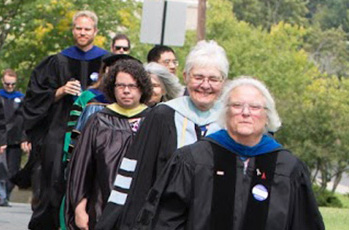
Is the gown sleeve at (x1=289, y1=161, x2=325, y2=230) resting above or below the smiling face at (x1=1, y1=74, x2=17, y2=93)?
above

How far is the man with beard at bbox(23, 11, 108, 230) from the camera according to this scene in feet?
39.9

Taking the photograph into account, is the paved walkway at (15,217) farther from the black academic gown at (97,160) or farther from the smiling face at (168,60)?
the black academic gown at (97,160)

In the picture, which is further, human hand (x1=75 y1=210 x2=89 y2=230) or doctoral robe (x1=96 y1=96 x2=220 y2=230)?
human hand (x1=75 y1=210 x2=89 y2=230)

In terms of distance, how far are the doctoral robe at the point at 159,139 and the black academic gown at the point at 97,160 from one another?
1.40m

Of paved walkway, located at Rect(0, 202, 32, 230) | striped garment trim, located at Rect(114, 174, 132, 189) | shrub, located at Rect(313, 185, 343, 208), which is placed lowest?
shrub, located at Rect(313, 185, 343, 208)

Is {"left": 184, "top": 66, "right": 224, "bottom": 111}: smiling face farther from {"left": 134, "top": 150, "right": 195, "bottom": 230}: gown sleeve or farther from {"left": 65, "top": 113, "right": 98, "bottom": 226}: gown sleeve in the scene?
{"left": 65, "top": 113, "right": 98, "bottom": 226}: gown sleeve

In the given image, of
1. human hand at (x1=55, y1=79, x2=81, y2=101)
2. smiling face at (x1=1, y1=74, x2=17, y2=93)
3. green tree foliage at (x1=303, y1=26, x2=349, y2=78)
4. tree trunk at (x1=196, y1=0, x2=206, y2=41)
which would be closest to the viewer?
human hand at (x1=55, y1=79, x2=81, y2=101)

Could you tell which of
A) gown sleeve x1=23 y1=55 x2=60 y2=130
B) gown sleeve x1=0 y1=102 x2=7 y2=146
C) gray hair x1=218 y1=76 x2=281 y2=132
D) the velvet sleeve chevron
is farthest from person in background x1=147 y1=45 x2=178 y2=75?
gown sleeve x1=0 y1=102 x2=7 y2=146

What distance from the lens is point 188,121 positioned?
26.5ft

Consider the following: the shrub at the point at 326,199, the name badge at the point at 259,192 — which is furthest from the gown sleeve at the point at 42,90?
the shrub at the point at 326,199

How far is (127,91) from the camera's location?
32.1 ft

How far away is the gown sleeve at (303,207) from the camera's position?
6668 millimetres

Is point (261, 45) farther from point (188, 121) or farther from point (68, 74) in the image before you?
point (188, 121)

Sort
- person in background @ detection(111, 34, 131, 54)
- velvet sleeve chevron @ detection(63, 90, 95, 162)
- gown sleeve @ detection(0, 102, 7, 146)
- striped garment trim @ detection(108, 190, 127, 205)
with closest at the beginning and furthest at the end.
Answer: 1. striped garment trim @ detection(108, 190, 127, 205)
2. velvet sleeve chevron @ detection(63, 90, 95, 162)
3. person in background @ detection(111, 34, 131, 54)
4. gown sleeve @ detection(0, 102, 7, 146)
